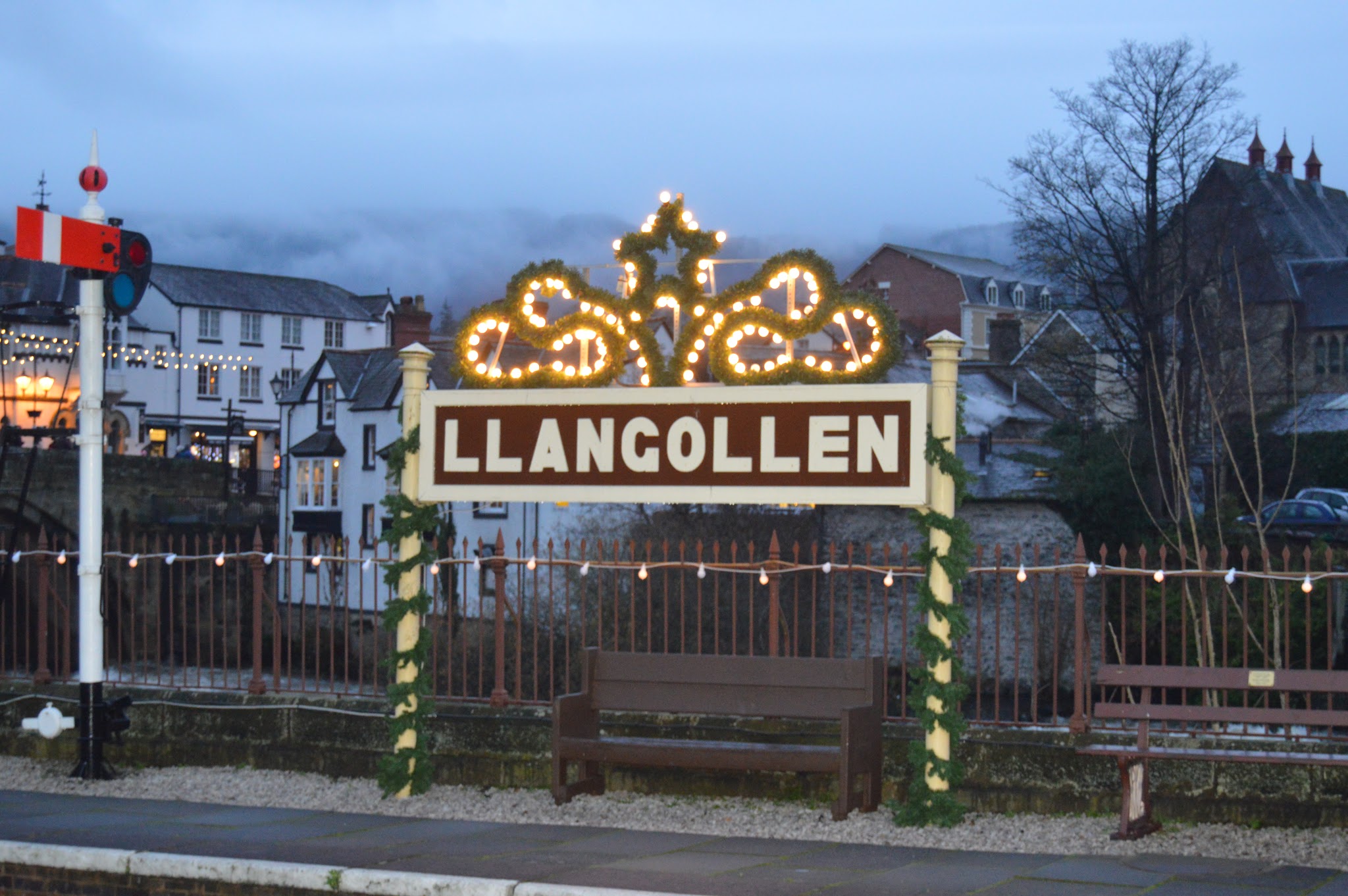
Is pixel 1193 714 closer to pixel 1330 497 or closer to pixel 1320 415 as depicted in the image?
pixel 1330 497

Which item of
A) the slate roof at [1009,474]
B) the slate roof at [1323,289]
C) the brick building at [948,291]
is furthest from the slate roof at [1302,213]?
the slate roof at [1009,474]

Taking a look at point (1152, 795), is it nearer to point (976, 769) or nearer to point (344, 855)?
point (976, 769)

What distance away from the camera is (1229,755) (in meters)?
7.96

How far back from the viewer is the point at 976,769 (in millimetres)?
9539

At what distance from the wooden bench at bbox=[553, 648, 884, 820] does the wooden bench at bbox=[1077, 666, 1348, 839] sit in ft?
4.62

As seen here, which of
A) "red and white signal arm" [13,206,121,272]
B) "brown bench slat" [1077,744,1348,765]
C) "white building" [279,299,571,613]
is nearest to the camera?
"brown bench slat" [1077,744,1348,765]

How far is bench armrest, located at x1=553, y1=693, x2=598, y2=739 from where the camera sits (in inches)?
380

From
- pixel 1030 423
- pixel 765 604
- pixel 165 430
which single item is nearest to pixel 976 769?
pixel 765 604

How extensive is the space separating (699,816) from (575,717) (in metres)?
1.06

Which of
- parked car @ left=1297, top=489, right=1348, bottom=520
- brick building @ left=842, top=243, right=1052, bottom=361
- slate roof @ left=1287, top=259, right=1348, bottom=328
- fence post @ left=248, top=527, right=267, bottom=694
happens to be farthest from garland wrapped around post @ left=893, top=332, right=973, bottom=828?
brick building @ left=842, top=243, right=1052, bottom=361

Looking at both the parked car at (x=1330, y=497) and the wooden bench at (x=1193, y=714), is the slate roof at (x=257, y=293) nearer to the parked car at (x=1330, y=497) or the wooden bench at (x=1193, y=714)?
the parked car at (x=1330, y=497)

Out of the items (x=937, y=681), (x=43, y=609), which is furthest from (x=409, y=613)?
(x=43, y=609)

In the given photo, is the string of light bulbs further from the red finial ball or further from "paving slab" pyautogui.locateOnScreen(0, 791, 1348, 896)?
the red finial ball

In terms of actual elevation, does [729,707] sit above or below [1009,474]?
below
